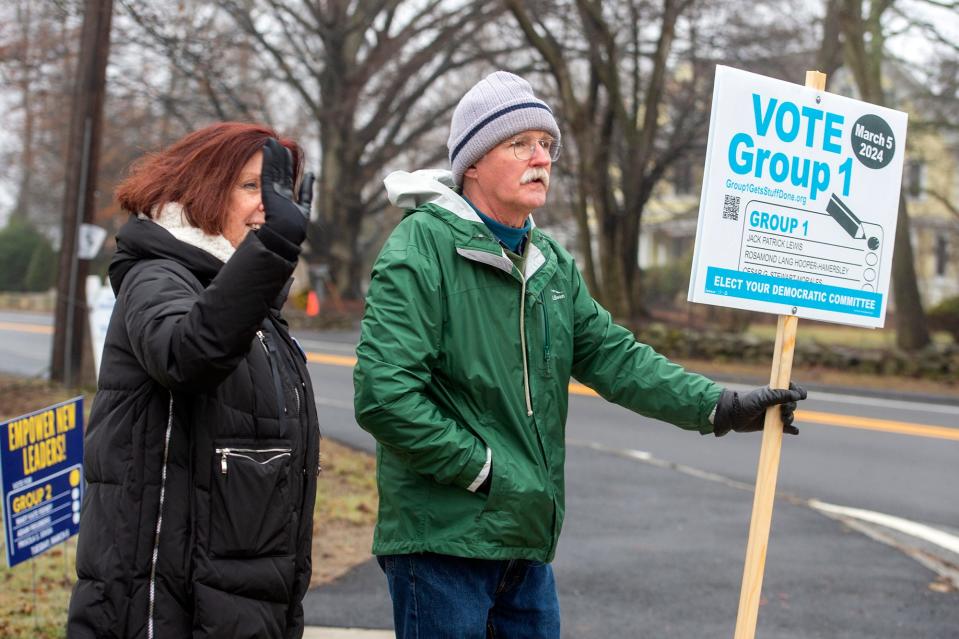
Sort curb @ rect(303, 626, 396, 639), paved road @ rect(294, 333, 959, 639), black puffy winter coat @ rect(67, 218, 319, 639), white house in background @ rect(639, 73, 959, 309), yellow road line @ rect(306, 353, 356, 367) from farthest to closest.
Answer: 1. white house in background @ rect(639, 73, 959, 309)
2. yellow road line @ rect(306, 353, 356, 367)
3. paved road @ rect(294, 333, 959, 639)
4. curb @ rect(303, 626, 396, 639)
5. black puffy winter coat @ rect(67, 218, 319, 639)

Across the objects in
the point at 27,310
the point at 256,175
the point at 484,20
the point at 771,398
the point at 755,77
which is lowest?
the point at 27,310

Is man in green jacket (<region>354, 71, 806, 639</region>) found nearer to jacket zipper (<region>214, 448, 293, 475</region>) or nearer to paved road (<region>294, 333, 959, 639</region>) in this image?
jacket zipper (<region>214, 448, 293, 475</region>)

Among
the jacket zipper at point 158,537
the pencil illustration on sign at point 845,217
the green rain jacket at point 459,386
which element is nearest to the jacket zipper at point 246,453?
the jacket zipper at point 158,537

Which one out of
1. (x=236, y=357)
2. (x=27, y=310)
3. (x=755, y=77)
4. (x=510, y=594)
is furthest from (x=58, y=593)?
(x=27, y=310)

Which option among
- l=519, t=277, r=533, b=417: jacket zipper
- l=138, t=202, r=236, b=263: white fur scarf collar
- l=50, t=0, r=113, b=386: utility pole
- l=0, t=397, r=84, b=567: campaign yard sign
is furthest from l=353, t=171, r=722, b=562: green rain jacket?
l=50, t=0, r=113, b=386: utility pole

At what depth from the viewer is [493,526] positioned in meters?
2.81

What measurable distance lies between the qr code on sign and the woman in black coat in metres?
1.28

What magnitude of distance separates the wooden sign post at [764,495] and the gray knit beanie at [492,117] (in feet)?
3.05

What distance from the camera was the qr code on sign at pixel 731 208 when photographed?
3.30 meters

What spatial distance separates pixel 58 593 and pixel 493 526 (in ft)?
10.9

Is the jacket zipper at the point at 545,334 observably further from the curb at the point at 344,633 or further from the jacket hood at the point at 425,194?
the curb at the point at 344,633

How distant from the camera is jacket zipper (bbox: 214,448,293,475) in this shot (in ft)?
8.30

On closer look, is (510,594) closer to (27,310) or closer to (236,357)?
(236,357)

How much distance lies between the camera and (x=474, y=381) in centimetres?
283
